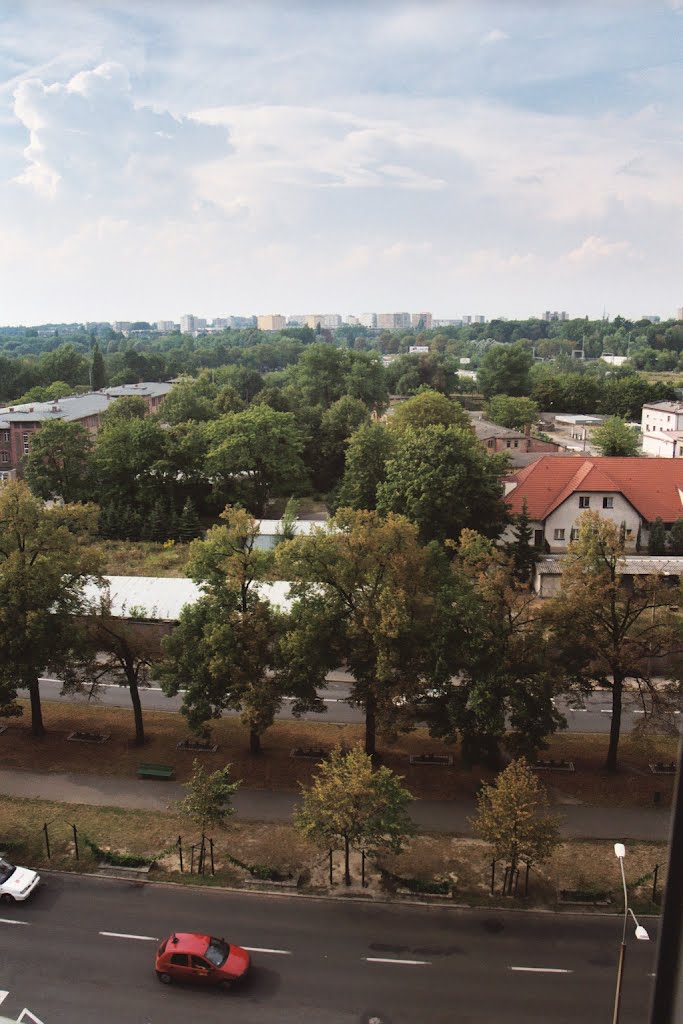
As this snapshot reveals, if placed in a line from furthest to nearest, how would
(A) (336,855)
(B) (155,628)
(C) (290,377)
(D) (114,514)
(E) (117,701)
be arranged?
(C) (290,377)
(D) (114,514)
(B) (155,628)
(E) (117,701)
(A) (336,855)

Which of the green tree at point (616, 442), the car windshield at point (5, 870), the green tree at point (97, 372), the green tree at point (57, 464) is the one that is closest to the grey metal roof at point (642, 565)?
the green tree at point (616, 442)

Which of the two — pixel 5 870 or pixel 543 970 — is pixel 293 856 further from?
pixel 5 870

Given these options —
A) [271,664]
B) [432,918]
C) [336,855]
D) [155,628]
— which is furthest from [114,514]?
[432,918]

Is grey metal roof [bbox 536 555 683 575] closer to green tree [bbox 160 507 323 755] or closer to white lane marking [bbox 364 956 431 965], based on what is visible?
green tree [bbox 160 507 323 755]

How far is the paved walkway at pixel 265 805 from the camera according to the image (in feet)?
45.8

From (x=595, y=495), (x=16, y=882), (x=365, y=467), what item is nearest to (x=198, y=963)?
(x=16, y=882)

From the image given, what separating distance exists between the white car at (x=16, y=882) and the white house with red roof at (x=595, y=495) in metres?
18.9

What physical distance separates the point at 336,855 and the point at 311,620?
13.4ft

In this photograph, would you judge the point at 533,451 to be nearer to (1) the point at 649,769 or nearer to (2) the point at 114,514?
(2) the point at 114,514

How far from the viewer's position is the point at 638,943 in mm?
11422

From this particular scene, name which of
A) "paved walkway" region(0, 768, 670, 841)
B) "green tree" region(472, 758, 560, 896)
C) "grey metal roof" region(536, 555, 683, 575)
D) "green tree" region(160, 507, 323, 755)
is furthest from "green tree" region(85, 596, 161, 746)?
"grey metal roof" region(536, 555, 683, 575)

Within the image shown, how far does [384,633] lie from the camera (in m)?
14.2

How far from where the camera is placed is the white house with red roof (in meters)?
27.8

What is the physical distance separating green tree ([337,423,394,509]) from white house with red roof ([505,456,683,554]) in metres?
5.68
